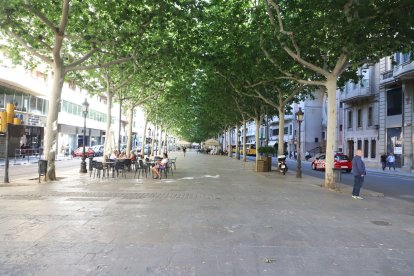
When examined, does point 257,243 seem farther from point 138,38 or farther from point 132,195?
point 138,38

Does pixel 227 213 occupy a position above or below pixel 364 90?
below

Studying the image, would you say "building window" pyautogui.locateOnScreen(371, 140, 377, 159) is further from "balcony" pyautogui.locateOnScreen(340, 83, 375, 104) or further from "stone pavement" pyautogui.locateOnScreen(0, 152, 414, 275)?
"stone pavement" pyautogui.locateOnScreen(0, 152, 414, 275)

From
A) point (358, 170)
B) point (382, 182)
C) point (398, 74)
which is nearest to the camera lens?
point (358, 170)

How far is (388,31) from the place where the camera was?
15.4 meters

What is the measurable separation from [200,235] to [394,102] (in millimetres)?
36359

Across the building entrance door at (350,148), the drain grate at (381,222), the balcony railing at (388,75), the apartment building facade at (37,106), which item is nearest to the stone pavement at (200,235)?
the drain grate at (381,222)

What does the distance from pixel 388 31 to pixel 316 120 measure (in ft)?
174

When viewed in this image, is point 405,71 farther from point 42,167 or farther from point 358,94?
point 42,167

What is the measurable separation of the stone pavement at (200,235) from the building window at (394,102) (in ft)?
91.1

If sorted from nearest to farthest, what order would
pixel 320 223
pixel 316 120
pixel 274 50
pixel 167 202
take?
pixel 320 223, pixel 167 202, pixel 274 50, pixel 316 120

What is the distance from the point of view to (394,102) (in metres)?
39.1

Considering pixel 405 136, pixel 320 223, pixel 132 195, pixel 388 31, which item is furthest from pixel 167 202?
pixel 405 136

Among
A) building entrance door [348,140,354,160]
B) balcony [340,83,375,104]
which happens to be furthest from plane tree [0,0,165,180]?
building entrance door [348,140,354,160]

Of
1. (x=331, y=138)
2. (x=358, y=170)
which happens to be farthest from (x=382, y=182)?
(x=358, y=170)
